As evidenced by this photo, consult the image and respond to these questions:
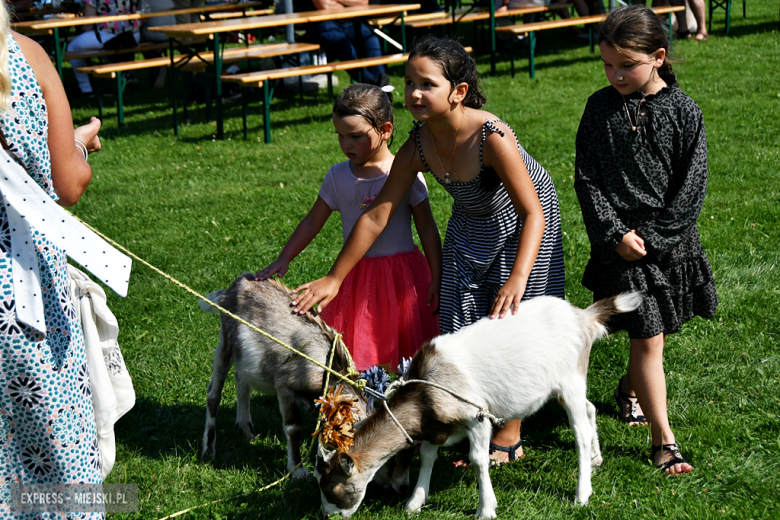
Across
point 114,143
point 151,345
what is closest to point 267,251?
point 151,345

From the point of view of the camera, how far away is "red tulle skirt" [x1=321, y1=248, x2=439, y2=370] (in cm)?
396

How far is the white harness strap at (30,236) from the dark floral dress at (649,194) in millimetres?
2155

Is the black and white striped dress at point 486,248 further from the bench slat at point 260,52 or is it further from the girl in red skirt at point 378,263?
the bench slat at point 260,52

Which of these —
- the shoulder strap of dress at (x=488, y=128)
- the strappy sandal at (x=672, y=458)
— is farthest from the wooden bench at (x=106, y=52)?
the strappy sandal at (x=672, y=458)

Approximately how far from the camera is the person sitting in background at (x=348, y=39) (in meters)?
11.3

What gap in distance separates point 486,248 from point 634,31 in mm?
1155

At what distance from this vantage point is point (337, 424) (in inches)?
117

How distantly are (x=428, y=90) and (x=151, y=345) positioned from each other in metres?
2.71

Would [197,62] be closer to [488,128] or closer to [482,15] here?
[482,15]

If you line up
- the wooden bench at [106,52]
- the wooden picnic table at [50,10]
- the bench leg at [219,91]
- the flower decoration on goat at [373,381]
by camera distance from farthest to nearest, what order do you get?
the wooden picnic table at [50,10]
the wooden bench at [106,52]
the bench leg at [219,91]
the flower decoration on goat at [373,381]

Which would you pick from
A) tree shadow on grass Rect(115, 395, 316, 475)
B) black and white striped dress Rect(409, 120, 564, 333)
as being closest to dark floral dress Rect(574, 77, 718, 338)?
black and white striped dress Rect(409, 120, 564, 333)

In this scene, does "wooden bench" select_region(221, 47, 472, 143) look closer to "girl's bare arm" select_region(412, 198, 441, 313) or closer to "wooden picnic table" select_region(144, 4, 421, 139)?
"wooden picnic table" select_region(144, 4, 421, 139)

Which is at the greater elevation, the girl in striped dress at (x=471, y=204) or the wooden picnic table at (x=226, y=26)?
the wooden picnic table at (x=226, y=26)

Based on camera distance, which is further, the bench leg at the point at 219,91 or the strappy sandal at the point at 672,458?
the bench leg at the point at 219,91
